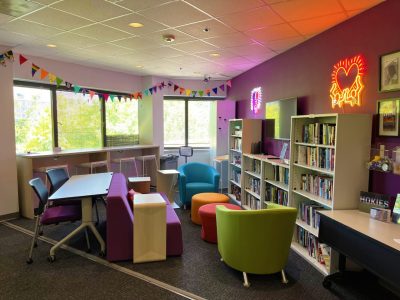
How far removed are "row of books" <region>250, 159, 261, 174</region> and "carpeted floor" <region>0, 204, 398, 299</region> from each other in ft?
5.89

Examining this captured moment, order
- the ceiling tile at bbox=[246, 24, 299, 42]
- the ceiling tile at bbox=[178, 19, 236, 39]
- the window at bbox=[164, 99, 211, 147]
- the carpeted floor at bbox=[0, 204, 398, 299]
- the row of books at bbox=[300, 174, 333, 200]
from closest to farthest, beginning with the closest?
the carpeted floor at bbox=[0, 204, 398, 299]
the row of books at bbox=[300, 174, 333, 200]
the ceiling tile at bbox=[178, 19, 236, 39]
the ceiling tile at bbox=[246, 24, 299, 42]
the window at bbox=[164, 99, 211, 147]

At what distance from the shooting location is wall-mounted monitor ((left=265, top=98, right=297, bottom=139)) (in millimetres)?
4457

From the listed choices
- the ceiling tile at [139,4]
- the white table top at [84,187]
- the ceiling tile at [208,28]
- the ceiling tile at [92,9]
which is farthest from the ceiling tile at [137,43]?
the white table top at [84,187]

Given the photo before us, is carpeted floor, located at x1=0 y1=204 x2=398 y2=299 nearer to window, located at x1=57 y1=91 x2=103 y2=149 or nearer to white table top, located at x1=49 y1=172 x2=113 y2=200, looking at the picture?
white table top, located at x1=49 y1=172 x2=113 y2=200

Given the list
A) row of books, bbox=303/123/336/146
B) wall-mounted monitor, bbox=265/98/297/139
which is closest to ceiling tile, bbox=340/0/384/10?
row of books, bbox=303/123/336/146

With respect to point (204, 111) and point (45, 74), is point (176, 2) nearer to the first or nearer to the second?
point (45, 74)

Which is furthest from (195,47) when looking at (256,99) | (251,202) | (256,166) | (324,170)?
(251,202)

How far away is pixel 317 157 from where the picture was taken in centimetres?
331

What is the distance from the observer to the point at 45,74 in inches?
196

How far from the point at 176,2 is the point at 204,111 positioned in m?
5.20

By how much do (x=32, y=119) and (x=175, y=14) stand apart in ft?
12.5

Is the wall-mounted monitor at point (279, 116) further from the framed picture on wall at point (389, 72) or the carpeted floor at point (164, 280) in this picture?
the carpeted floor at point (164, 280)

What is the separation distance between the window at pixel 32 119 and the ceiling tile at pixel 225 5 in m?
4.03

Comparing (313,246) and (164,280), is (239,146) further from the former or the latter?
(164,280)
